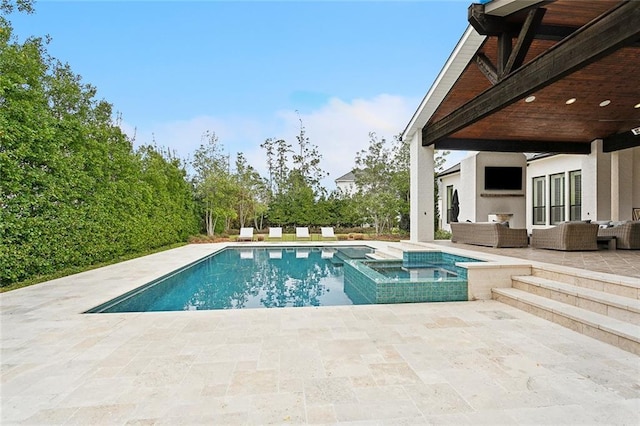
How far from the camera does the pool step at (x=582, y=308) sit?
3254 mm

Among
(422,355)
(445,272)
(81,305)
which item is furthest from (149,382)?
(445,272)

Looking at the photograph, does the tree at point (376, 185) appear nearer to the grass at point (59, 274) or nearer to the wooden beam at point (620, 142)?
the wooden beam at point (620, 142)

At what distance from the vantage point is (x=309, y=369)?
9.07 ft

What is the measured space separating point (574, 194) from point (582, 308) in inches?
472

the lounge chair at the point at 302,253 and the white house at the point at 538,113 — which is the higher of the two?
the white house at the point at 538,113

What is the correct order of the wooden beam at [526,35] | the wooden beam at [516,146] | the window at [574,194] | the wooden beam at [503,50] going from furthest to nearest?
the window at [574,194] → the wooden beam at [516,146] → the wooden beam at [503,50] → the wooden beam at [526,35]

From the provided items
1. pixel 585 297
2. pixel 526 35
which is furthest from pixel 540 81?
pixel 585 297

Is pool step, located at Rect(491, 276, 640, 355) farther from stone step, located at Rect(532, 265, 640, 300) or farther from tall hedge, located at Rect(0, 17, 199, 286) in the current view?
tall hedge, located at Rect(0, 17, 199, 286)

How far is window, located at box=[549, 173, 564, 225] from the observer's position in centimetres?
1402

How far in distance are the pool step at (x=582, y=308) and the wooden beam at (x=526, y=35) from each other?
3.78 meters

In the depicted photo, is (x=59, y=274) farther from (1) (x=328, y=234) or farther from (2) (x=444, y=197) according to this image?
(2) (x=444, y=197)

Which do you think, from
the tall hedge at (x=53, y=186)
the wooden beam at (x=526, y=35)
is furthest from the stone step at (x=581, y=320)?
the tall hedge at (x=53, y=186)

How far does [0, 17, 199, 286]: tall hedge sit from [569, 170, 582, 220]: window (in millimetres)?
16254

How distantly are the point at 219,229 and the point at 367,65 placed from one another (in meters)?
11.8
